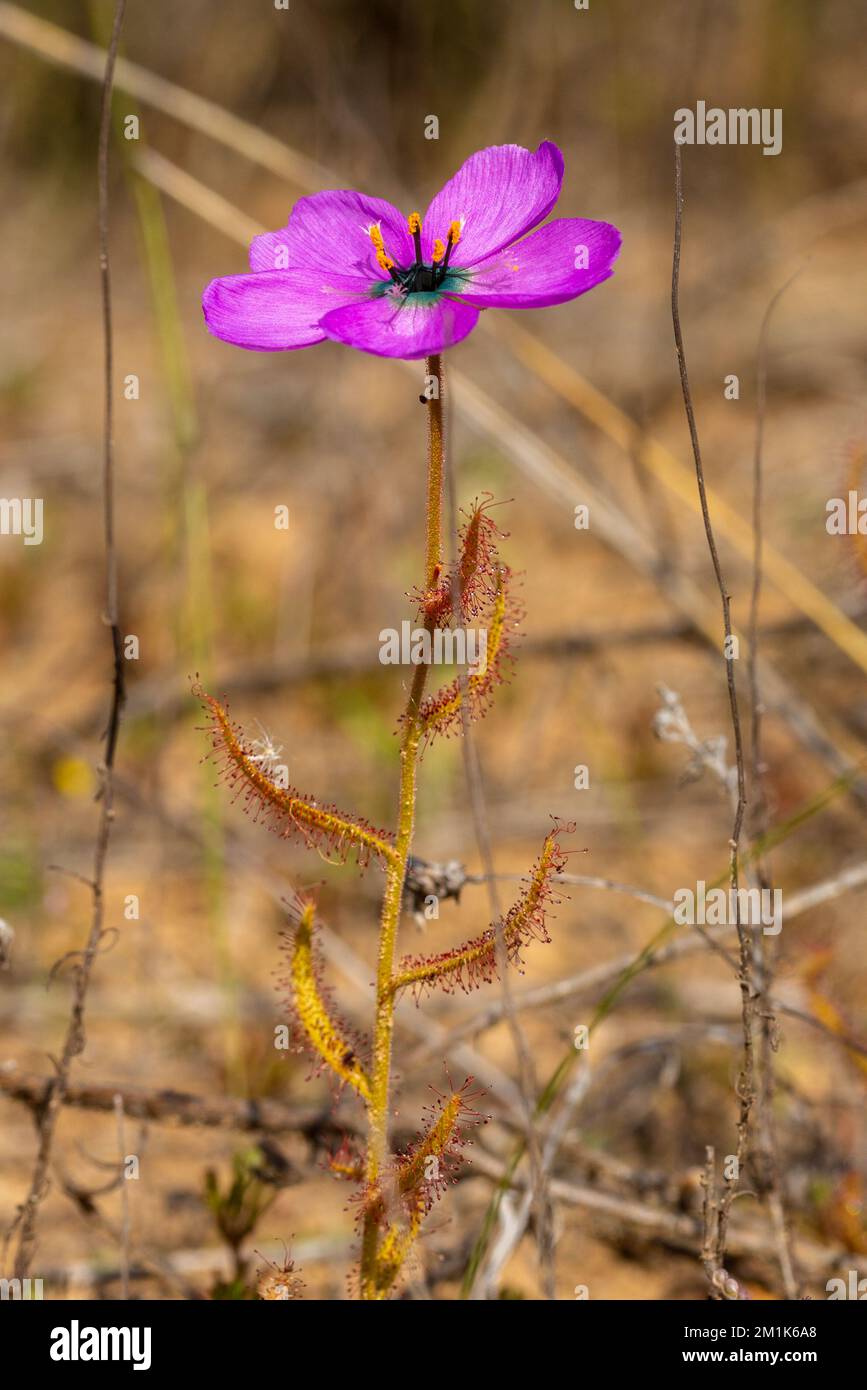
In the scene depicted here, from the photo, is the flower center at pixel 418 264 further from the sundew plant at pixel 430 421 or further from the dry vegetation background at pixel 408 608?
the dry vegetation background at pixel 408 608

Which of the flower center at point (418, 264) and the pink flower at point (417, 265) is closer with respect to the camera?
the pink flower at point (417, 265)

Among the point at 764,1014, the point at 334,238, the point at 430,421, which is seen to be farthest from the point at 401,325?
the point at 764,1014

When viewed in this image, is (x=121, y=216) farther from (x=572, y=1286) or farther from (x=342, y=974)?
(x=572, y=1286)

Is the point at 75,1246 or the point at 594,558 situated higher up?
the point at 594,558

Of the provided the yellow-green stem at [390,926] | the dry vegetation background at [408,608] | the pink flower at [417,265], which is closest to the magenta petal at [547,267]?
the pink flower at [417,265]

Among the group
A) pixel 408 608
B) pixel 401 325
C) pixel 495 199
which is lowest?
pixel 401 325

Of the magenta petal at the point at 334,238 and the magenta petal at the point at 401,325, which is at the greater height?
the magenta petal at the point at 334,238

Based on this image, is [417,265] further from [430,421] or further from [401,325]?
[430,421]
